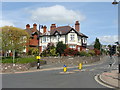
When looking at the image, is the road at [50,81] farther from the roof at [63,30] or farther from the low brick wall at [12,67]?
the roof at [63,30]

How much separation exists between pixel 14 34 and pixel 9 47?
11.8ft

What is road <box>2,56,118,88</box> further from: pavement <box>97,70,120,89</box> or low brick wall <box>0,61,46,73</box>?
low brick wall <box>0,61,46,73</box>

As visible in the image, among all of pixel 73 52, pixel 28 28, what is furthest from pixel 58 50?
pixel 28 28

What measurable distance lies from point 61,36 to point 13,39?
21.0 m

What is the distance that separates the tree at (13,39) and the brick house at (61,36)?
17548mm

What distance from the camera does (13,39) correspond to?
37750 millimetres

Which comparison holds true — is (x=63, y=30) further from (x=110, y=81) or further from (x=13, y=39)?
(x=110, y=81)

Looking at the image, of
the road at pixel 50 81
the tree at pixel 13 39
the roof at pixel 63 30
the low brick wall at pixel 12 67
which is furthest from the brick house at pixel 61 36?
the road at pixel 50 81

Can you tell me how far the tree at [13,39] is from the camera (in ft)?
118

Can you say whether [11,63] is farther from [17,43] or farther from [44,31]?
[44,31]

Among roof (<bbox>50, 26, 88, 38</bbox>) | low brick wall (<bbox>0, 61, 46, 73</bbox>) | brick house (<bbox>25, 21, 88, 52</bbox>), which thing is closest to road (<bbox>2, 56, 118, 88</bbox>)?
low brick wall (<bbox>0, 61, 46, 73</bbox>)

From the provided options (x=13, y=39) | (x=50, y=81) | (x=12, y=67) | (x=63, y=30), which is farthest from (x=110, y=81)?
(x=63, y=30)

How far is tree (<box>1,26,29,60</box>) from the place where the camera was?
1413 inches

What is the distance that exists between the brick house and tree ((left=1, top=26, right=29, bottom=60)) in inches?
691
